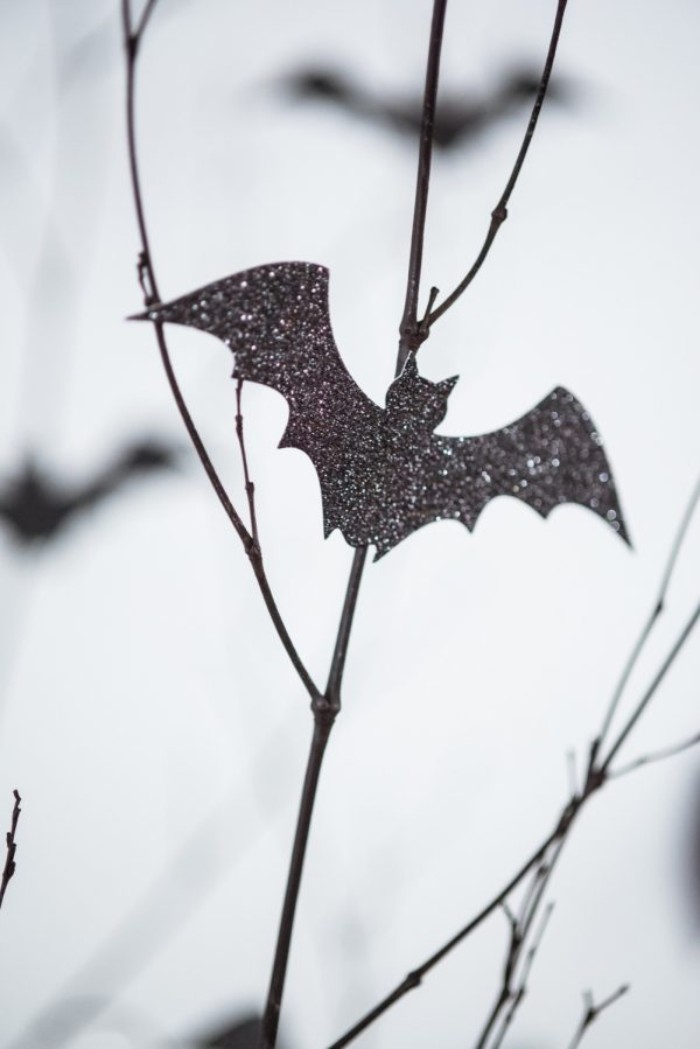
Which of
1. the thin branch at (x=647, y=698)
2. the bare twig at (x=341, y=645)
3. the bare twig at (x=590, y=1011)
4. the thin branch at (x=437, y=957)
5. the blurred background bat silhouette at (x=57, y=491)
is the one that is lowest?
the bare twig at (x=590, y=1011)

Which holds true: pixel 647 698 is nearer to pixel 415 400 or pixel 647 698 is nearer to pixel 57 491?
pixel 415 400

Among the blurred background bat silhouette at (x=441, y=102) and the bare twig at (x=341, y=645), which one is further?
the blurred background bat silhouette at (x=441, y=102)

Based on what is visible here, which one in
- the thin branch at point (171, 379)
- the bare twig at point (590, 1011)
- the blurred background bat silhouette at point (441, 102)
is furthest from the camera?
the blurred background bat silhouette at point (441, 102)

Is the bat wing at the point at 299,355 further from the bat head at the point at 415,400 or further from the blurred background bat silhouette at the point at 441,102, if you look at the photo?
the blurred background bat silhouette at the point at 441,102

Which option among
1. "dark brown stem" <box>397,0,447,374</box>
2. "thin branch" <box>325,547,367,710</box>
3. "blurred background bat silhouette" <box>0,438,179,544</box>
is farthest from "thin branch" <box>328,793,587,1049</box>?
"blurred background bat silhouette" <box>0,438,179,544</box>

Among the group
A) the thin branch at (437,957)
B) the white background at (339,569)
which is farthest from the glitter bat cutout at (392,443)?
the white background at (339,569)

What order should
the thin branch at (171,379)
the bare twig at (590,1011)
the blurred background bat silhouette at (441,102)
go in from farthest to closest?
the blurred background bat silhouette at (441,102) < the bare twig at (590,1011) < the thin branch at (171,379)

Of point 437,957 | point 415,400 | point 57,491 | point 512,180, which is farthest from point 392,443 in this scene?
point 57,491

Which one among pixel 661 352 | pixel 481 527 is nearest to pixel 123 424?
pixel 481 527

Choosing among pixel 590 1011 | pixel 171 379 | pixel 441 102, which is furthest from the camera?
pixel 441 102
